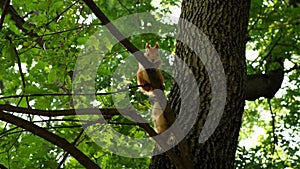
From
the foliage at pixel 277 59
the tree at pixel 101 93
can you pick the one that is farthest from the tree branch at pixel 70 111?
the foliage at pixel 277 59

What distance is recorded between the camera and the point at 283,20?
539 cm

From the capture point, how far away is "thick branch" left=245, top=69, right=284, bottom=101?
4.08 metres

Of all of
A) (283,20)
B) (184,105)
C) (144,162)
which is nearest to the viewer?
(184,105)

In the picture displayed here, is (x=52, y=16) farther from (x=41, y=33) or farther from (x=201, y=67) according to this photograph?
(x=201, y=67)

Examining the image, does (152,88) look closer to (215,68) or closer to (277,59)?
(215,68)

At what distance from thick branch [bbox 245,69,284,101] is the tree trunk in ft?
Answer: 3.21

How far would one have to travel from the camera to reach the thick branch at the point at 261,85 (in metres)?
4.08

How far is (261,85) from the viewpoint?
4152mm

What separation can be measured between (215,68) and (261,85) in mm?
1347

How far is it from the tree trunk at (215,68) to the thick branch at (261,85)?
0.98m

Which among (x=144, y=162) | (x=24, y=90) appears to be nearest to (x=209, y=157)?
(x=24, y=90)

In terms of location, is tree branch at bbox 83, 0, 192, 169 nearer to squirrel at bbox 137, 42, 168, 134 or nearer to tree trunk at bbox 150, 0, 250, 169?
squirrel at bbox 137, 42, 168, 134

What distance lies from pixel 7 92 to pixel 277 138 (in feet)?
11.1

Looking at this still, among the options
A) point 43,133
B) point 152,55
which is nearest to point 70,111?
point 43,133
